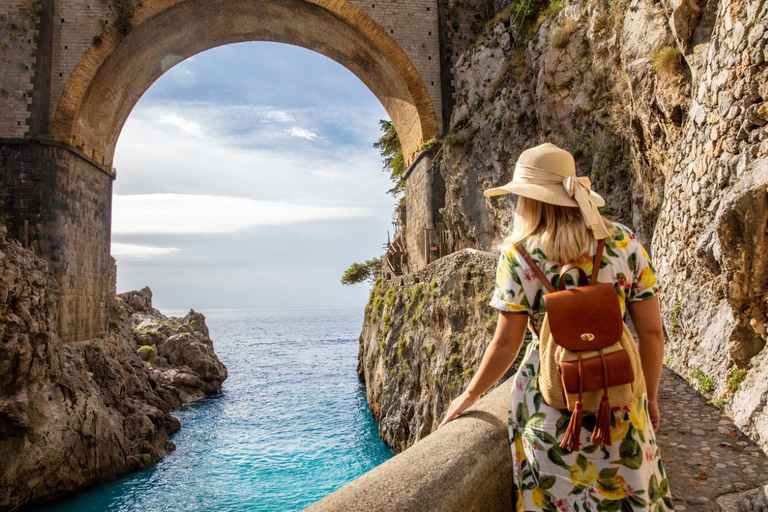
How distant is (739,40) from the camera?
15.8 ft

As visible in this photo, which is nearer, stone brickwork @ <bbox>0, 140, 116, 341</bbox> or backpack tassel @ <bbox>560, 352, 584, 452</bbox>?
backpack tassel @ <bbox>560, 352, 584, 452</bbox>

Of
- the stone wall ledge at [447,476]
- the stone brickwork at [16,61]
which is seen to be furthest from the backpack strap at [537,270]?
the stone brickwork at [16,61]

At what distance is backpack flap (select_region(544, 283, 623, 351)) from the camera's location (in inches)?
68.1

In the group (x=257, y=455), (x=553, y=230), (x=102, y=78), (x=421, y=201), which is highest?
(x=102, y=78)

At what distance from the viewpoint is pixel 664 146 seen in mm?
7371

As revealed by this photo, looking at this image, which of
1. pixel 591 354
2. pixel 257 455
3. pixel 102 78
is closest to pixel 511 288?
pixel 591 354

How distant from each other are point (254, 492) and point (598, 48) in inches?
552

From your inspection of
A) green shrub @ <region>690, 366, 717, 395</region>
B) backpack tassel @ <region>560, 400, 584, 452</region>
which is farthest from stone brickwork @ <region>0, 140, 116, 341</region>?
backpack tassel @ <region>560, 400, 584, 452</region>

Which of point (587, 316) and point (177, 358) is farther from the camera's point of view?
point (177, 358)

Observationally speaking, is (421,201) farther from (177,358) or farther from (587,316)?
(587,316)

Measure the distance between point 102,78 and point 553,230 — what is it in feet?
62.8

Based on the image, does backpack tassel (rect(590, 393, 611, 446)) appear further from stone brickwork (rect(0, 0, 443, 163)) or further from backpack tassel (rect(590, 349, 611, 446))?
stone brickwork (rect(0, 0, 443, 163))

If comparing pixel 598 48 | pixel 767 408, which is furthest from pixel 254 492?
pixel 598 48

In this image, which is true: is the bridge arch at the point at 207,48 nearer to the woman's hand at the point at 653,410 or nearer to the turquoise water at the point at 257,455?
the turquoise water at the point at 257,455
